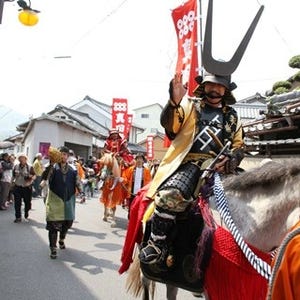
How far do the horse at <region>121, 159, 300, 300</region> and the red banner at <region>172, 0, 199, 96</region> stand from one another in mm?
5782

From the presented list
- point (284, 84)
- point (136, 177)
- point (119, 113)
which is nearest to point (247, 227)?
point (136, 177)

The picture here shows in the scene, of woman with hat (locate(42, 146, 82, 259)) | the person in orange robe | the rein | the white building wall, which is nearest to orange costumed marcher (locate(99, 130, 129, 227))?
woman with hat (locate(42, 146, 82, 259))

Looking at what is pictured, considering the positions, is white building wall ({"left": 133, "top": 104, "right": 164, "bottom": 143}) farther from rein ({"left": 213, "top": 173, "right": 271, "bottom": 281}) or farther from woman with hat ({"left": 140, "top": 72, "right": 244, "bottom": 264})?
rein ({"left": 213, "top": 173, "right": 271, "bottom": 281})

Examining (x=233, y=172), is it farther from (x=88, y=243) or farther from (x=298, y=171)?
(x=88, y=243)

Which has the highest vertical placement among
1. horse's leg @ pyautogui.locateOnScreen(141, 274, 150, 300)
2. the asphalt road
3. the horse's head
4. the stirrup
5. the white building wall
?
the white building wall

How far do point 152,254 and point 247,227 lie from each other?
0.86m

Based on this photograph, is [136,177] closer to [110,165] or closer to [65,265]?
[110,165]

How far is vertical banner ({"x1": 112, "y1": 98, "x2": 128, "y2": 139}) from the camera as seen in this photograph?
23.1 m

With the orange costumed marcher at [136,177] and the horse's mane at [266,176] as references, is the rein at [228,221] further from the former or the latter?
the orange costumed marcher at [136,177]

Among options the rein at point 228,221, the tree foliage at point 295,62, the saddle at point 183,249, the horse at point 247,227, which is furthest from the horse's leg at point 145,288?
the tree foliage at point 295,62

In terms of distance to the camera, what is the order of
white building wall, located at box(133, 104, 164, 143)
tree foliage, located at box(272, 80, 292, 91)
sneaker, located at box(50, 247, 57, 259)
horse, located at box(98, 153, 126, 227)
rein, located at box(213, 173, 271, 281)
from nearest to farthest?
rein, located at box(213, 173, 271, 281) < sneaker, located at box(50, 247, 57, 259) < tree foliage, located at box(272, 80, 292, 91) < horse, located at box(98, 153, 126, 227) < white building wall, located at box(133, 104, 164, 143)

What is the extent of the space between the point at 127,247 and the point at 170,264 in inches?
41.3

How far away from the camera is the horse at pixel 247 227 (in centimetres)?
246

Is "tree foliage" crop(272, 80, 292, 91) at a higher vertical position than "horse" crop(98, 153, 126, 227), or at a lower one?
higher
